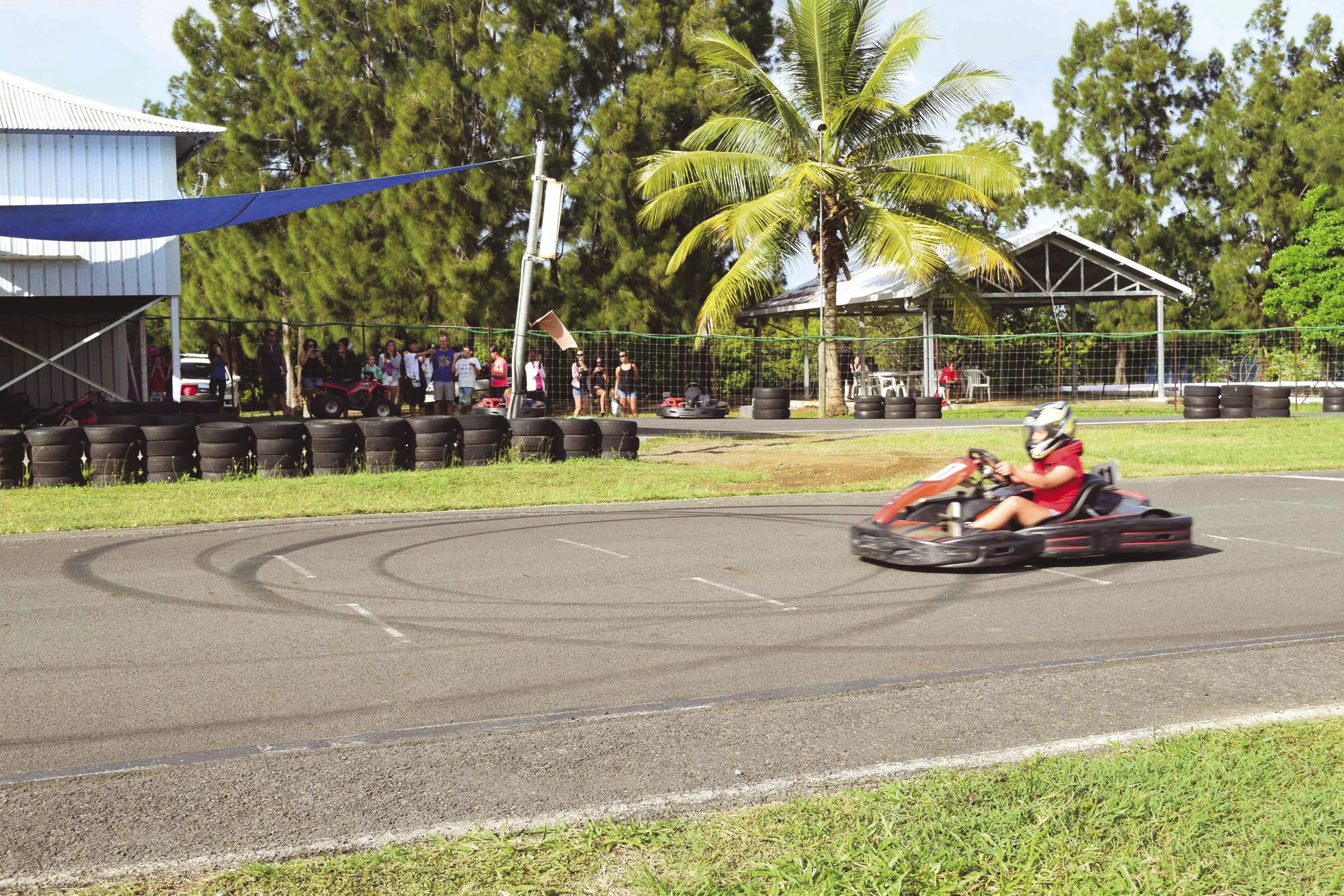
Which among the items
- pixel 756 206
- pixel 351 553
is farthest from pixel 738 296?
pixel 351 553

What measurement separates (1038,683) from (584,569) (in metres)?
3.48

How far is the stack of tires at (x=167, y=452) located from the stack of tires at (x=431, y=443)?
2356 millimetres

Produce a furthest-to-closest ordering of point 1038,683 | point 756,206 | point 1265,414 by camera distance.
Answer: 1. point 756,206
2. point 1265,414
3. point 1038,683

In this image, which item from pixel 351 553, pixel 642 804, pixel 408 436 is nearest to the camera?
pixel 642 804

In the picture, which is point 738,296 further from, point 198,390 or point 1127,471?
point 1127,471

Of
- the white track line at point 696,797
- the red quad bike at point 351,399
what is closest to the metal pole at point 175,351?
the red quad bike at point 351,399

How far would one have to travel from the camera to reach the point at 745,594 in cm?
682

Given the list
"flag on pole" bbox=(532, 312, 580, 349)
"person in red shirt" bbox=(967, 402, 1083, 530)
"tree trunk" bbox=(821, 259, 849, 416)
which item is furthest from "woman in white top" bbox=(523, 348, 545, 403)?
"person in red shirt" bbox=(967, 402, 1083, 530)

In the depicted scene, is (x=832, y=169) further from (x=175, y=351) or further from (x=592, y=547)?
(x=592, y=547)

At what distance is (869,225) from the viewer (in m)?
26.1

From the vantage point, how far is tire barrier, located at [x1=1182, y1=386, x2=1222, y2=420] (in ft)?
76.1

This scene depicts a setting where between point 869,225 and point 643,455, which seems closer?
point 643,455

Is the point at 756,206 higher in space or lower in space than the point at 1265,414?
higher

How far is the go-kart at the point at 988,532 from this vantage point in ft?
23.9
